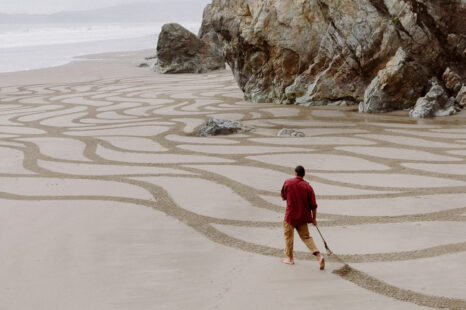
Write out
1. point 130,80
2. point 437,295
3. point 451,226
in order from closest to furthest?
point 437,295 → point 451,226 → point 130,80

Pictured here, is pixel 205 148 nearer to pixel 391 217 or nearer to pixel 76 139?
pixel 76 139

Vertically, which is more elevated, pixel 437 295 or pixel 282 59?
pixel 282 59

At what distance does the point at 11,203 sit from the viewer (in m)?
7.15

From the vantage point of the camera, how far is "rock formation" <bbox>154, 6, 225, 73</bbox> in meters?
28.0

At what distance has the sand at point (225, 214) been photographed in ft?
15.1

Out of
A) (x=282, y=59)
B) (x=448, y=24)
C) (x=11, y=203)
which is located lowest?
(x=11, y=203)

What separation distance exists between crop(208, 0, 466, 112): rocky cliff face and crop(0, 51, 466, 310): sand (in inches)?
50.2

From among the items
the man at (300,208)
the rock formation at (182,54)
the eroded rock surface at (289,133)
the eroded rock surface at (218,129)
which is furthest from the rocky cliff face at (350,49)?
the rock formation at (182,54)

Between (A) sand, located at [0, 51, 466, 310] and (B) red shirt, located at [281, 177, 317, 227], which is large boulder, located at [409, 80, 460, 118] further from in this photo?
(B) red shirt, located at [281, 177, 317, 227]

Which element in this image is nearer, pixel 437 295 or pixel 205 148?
pixel 437 295

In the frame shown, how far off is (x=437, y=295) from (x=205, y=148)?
622 centimetres

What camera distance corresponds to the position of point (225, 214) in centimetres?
658

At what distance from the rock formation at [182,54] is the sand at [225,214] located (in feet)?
49.5

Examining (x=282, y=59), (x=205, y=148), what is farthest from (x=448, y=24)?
(x=205, y=148)
